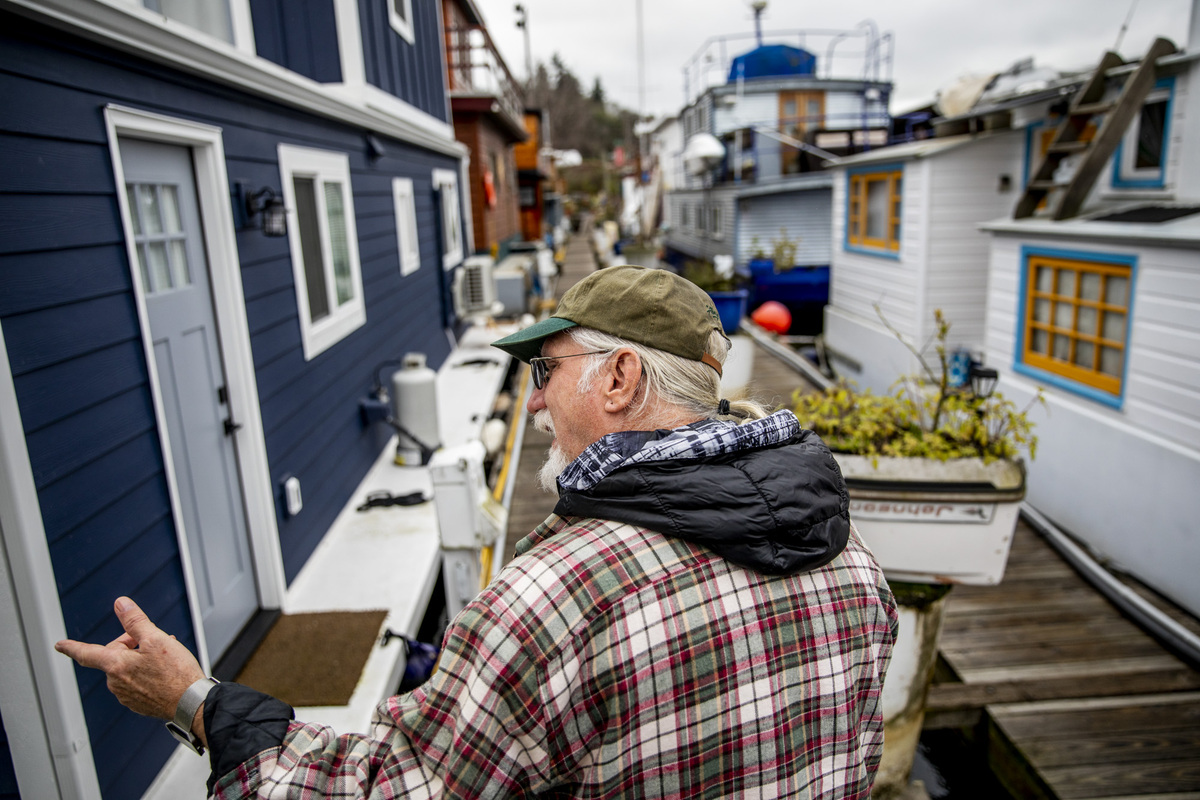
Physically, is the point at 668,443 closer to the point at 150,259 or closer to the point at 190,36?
the point at 150,259

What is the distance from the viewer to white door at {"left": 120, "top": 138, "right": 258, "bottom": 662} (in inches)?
122

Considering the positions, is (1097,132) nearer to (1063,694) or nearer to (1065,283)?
(1065,283)

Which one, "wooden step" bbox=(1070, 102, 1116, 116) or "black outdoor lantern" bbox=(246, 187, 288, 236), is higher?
"wooden step" bbox=(1070, 102, 1116, 116)

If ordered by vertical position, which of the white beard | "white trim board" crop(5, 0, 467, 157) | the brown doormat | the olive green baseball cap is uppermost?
"white trim board" crop(5, 0, 467, 157)

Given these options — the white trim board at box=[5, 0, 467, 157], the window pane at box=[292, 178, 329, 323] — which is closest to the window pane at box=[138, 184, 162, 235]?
the white trim board at box=[5, 0, 467, 157]

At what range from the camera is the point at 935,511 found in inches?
122

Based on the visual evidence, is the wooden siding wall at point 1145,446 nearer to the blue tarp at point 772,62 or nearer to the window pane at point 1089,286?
the window pane at point 1089,286

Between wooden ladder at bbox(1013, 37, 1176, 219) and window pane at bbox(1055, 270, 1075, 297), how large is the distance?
2.19ft

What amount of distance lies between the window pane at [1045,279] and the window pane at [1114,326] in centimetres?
78

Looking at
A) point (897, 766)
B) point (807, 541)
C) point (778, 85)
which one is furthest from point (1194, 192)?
point (778, 85)

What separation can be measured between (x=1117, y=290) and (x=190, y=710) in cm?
658

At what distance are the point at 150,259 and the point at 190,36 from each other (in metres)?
0.95

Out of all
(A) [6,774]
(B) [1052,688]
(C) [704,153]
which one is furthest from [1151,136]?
(C) [704,153]

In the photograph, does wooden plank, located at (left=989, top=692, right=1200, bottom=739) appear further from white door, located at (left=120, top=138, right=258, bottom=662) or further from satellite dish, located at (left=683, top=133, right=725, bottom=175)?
satellite dish, located at (left=683, top=133, right=725, bottom=175)
